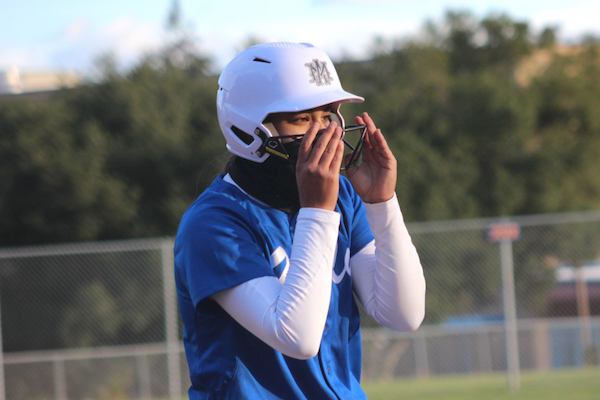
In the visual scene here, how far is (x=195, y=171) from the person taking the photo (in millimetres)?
14586

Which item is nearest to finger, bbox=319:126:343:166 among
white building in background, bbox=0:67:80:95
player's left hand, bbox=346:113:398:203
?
player's left hand, bbox=346:113:398:203

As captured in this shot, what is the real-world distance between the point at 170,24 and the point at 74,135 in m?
8.19

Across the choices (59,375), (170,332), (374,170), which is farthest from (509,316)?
(374,170)

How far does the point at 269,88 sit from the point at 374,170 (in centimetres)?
37

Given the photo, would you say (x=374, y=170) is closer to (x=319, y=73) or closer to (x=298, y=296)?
(x=319, y=73)

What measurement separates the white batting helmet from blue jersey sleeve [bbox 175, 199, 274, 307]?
0.76 ft

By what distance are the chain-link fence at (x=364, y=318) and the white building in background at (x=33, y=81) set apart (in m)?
2.52

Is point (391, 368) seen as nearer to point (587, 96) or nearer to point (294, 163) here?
point (294, 163)

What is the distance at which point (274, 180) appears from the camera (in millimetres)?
2035

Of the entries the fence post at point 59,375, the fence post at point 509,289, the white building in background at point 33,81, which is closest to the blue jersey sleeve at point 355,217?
the white building in background at point 33,81

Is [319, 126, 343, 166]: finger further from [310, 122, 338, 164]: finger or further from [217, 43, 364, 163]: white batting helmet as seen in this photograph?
[217, 43, 364, 163]: white batting helmet

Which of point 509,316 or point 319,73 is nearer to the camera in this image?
point 319,73

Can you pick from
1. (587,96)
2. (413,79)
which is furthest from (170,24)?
→ (587,96)

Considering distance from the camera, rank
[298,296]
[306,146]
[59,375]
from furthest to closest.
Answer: [59,375]
[306,146]
[298,296]
